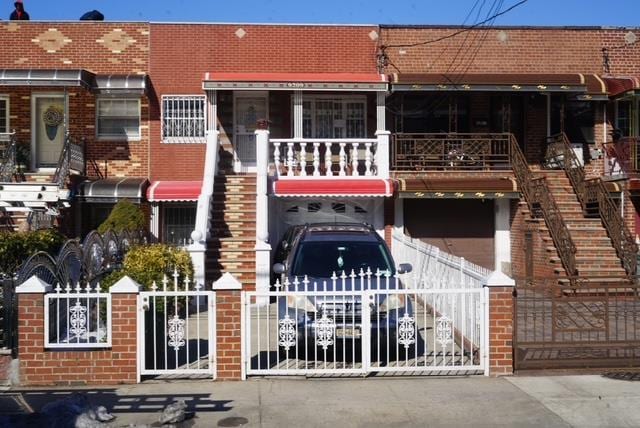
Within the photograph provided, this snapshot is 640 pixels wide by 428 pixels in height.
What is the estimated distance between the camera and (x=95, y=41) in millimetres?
19172

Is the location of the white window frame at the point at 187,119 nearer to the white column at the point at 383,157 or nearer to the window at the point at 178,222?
the window at the point at 178,222

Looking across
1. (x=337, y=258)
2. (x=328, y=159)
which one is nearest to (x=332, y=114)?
(x=328, y=159)

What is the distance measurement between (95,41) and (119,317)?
1290 centimetres

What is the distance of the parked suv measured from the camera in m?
8.86

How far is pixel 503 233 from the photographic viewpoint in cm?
1842

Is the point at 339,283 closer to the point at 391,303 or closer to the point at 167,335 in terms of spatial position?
the point at 391,303

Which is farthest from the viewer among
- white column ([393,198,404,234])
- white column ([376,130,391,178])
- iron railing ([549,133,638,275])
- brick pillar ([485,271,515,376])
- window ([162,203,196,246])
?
window ([162,203,196,246])

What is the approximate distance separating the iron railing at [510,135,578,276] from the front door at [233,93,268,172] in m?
6.94

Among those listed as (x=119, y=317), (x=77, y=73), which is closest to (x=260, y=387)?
(x=119, y=317)

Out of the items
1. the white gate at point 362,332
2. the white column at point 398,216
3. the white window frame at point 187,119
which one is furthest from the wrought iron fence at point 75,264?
the white column at point 398,216

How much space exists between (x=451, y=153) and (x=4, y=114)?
1195 centimetres

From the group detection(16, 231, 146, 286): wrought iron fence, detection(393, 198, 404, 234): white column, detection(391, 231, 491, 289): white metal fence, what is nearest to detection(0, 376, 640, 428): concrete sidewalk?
detection(391, 231, 491, 289): white metal fence

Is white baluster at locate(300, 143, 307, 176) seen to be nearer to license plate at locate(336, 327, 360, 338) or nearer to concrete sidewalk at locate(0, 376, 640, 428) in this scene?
license plate at locate(336, 327, 360, 338)

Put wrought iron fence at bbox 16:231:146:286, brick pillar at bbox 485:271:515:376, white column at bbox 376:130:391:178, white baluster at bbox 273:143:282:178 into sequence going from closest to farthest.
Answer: brick pillar at bbox 485:271:515:376, wrought iron fence at bbox 16:231:146:286, white baluster at bbox 273:143:282:178, white column at bbox 376:130:391:178
